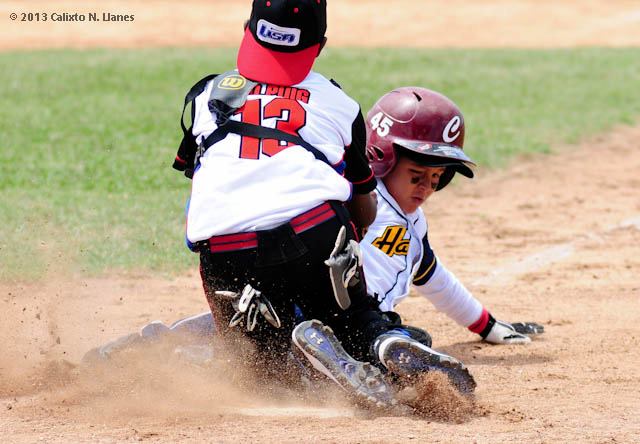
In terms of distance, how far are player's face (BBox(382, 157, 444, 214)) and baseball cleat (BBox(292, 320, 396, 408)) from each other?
1.10 metres

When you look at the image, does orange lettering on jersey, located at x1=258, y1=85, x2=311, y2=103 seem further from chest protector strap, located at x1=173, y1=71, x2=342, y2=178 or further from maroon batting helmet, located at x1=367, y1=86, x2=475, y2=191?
maroon batting helmet, located at x1=367, y1=86, x2=475, y2=191

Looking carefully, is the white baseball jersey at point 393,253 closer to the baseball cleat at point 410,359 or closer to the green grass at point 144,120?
the baseball cleat at point 410,359

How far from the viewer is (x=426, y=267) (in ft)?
16.5

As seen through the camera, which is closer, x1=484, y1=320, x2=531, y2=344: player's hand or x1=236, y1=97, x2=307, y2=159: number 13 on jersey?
x1=236, y1=97, x2=307, y2=159: number 13 on jersey

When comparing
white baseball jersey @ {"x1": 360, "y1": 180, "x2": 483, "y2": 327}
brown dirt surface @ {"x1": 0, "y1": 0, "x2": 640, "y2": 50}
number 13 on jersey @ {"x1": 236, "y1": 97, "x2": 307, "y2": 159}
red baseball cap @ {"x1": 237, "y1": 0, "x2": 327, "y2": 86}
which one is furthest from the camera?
brown dirt surface @ {"x1": 0, "y1": 0, "x2": 640, "y2": 50}

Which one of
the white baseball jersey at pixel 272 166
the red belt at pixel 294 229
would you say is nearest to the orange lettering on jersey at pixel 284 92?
the white baseball jersey at pixel 272 166

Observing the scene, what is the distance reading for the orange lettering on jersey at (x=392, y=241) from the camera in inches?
183

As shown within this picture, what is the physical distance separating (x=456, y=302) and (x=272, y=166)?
174 cm

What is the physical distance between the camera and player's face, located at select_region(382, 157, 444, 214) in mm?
4797

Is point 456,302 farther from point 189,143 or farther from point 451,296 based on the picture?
point 189,143

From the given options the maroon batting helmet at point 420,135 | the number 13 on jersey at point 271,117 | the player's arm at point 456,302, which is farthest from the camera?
the player's arm at point 456,302

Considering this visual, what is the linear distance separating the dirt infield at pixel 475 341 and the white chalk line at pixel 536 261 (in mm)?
15

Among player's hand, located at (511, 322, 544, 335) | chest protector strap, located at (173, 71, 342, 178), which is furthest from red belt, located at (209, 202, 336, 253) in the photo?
player's hand, located at (511, 322, 544, 335)

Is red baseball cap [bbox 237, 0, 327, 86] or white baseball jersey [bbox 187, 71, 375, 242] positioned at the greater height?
red baseball cap [bbox 237, 0, 327, 86]
